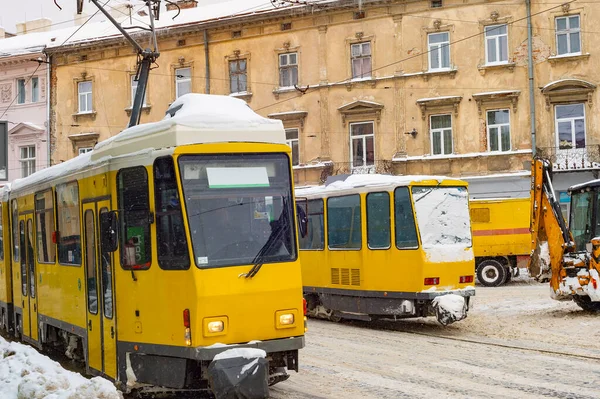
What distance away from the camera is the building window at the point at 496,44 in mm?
31828

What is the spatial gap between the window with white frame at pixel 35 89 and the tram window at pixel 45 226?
30.7 m

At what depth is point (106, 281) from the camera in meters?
9.32

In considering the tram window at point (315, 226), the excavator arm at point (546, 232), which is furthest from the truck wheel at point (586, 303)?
the tram window at point (315, 226)

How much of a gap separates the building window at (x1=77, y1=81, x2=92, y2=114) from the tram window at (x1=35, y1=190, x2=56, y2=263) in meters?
28.6

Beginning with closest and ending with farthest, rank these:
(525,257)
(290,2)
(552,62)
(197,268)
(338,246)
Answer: (197,268) → (338,246) → (525,257) → (552,62) → (290,2)

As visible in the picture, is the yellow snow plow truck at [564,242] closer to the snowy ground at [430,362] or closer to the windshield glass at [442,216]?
the snowy ground at [430,362]

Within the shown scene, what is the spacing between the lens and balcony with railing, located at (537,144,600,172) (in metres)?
30.3

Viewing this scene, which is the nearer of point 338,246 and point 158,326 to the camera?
point 158,326

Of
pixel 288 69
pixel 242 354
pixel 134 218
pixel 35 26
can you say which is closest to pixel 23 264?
pixel 134 218

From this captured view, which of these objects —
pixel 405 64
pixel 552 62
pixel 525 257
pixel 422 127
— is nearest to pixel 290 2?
pixel 405 64

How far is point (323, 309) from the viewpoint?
17203 millimetres

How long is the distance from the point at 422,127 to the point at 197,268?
25440 mm

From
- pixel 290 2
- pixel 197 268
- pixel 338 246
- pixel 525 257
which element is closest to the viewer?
pixel 197 268

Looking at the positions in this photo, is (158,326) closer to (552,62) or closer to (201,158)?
(201,158)
